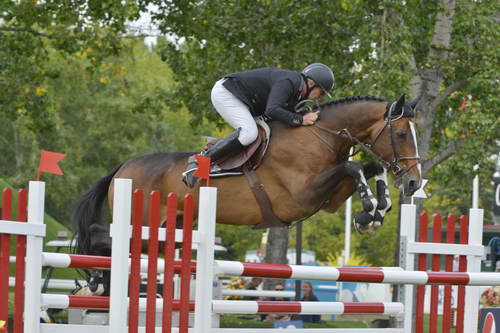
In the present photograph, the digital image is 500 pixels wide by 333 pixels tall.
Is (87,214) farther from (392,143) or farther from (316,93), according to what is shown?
(392,143)

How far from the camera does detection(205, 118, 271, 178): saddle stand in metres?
6.82

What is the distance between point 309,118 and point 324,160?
320mm

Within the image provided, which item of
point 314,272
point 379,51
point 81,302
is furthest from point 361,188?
point 379,51

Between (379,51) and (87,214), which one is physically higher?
(379,51)

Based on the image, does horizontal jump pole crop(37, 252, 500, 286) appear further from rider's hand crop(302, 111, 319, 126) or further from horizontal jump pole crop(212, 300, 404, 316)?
rider's hand crop(302, 111, 319, 126)

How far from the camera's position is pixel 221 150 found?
22.5 ft

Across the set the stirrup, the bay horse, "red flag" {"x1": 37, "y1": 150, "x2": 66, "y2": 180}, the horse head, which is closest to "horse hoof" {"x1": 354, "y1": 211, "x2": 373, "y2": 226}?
the bay horse

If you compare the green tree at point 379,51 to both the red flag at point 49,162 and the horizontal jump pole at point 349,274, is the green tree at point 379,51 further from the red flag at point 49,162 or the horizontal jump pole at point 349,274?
the red flag at point 49,162

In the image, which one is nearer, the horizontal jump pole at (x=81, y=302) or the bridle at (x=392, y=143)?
the horizontal jump pole at (x=81, y=302)

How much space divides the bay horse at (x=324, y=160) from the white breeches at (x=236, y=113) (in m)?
0.20

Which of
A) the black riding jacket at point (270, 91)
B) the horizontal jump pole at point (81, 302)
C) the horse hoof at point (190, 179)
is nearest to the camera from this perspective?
the horizontal jump pole at point (81, 302)

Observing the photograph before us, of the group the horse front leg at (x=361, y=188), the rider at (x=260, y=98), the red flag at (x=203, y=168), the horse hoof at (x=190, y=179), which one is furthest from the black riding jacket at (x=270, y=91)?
the red flag at (x=203, y=168)

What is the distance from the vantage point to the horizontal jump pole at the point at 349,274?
169 inches

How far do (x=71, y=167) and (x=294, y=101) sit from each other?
3104cm
